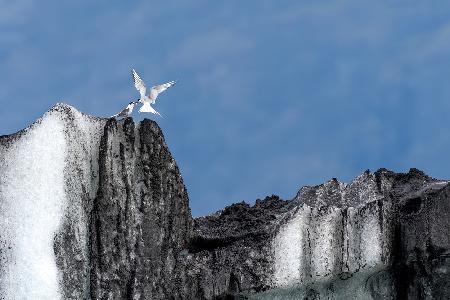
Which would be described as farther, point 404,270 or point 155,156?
point 404,270

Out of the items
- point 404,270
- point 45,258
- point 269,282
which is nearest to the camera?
point 45,258

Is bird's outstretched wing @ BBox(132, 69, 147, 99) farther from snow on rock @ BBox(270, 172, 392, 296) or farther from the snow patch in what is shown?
snow on rock @ BBox(270, 172, 392, 296)

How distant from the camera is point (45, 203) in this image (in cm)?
510

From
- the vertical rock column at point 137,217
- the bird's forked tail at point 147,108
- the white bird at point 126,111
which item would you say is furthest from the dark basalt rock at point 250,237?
the bird's forked tail at point 147,108

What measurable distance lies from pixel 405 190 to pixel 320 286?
2.71ft

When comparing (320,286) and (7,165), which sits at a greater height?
(7,165)

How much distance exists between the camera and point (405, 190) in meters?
6.01

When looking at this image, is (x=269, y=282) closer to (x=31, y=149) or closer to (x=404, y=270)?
(x=404, y=270)

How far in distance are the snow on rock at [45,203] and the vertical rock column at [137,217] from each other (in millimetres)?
92

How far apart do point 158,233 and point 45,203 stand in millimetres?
607

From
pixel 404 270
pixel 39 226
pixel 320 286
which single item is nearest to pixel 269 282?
pixel 320 286

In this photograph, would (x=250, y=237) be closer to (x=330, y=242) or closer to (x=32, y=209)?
(x=330, y=242)

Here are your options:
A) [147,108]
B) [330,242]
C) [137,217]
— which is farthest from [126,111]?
[330,242]

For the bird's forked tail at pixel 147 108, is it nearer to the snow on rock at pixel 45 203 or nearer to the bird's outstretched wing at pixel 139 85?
the bird's outstretched wing at pixel 139 85
